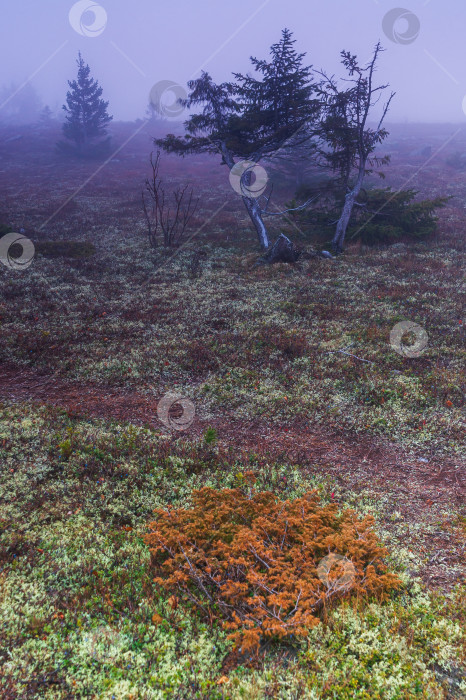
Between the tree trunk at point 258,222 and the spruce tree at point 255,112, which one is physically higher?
the spruce tree at point 255,112

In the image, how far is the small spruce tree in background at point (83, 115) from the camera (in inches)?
2480

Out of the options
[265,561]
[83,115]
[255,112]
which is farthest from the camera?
[83,115]

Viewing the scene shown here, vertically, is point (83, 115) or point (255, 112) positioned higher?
point (83, 115)

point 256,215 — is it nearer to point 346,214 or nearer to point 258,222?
point 258,222

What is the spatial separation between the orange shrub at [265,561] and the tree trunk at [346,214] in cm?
2109

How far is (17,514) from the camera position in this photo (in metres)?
6.30

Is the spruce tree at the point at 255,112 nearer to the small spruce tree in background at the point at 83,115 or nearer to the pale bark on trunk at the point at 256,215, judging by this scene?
the pale bark on trunk at the point at 256,215

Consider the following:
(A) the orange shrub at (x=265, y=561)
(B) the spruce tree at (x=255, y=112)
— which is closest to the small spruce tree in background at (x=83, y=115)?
(B) the spruce tree at (x=255, y=112)

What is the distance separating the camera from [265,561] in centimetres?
504

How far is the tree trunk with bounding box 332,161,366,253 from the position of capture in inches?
892

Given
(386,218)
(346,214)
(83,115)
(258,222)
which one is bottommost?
(258,222)

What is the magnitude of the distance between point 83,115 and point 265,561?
76.6 m

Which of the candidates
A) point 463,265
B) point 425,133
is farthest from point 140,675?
point 425,133

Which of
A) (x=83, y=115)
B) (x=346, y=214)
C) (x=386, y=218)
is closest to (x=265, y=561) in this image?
(x=346, y=214)
